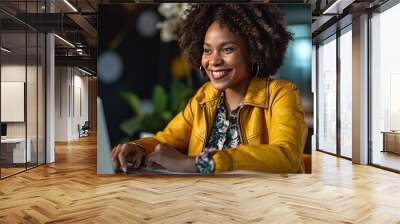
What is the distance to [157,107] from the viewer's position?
4.09 m

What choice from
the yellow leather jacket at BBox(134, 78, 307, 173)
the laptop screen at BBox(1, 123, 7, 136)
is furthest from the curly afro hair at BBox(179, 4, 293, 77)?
the laptop screen at BBox(1, 123, 7, 136)

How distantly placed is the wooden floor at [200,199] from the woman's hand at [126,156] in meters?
0.92

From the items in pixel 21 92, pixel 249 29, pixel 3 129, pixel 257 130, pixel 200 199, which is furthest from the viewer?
pixel 21 92

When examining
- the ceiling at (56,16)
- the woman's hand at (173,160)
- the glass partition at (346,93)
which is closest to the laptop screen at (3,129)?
the ceiling at (56,16)

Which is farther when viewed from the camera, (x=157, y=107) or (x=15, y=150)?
(x=15, y=150)

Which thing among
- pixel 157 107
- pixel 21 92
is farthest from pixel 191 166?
pixel 21 92

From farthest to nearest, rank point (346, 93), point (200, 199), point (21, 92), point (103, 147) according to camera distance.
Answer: point (346, 93) → point (21, 92) → point (200, 199) → point (103, 147)

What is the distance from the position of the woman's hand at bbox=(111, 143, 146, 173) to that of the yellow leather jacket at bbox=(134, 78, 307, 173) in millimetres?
66

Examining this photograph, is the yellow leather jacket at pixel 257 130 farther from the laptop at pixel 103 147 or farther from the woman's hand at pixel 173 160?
the laptop at pixel 103 147

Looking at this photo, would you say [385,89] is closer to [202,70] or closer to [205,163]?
[202,70]

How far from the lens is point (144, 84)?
4.07 m

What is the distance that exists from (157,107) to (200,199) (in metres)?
1.63

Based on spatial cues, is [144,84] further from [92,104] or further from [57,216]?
[92,104]

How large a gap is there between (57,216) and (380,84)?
21.5ft
